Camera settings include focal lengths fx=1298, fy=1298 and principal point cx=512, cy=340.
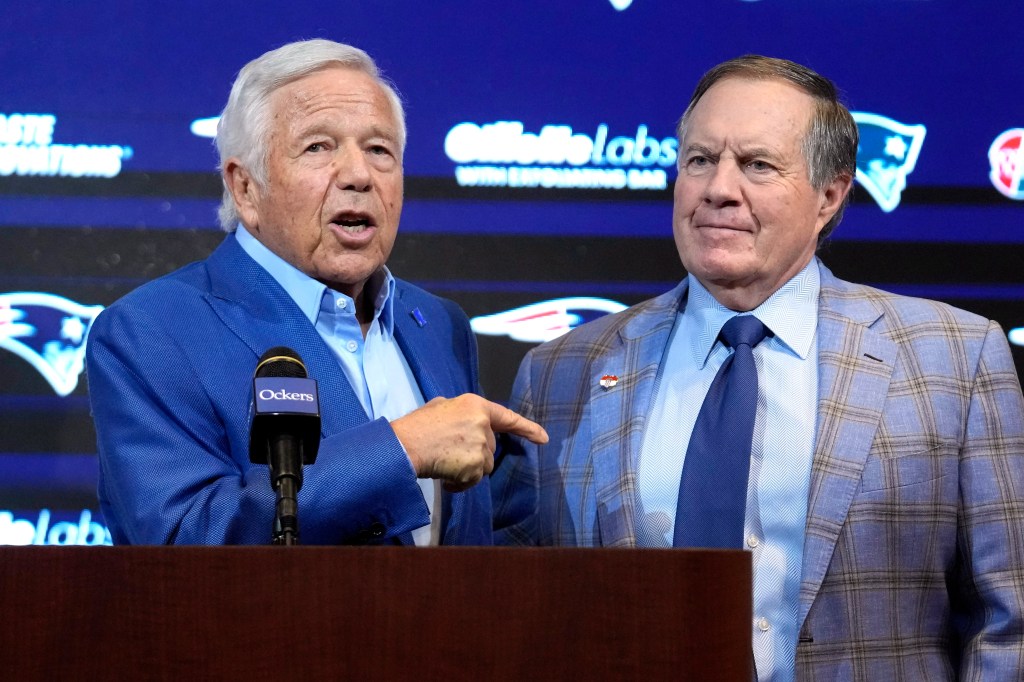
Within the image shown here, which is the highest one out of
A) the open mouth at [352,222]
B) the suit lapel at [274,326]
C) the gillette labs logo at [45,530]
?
the open mouth at [352,222]

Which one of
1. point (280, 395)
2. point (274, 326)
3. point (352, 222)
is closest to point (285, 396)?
point (280, 395)

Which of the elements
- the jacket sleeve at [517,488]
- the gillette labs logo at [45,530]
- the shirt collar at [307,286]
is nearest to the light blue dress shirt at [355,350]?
the shirt collar at [307,286]

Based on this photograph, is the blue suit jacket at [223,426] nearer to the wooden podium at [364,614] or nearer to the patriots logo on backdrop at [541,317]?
the wooden podium at [364,614]

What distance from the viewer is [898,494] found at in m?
2.31

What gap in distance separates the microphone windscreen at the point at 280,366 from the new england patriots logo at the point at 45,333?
5.40ft

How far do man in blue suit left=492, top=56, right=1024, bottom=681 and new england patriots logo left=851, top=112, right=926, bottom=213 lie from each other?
734mm

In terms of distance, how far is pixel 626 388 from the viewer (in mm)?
2555

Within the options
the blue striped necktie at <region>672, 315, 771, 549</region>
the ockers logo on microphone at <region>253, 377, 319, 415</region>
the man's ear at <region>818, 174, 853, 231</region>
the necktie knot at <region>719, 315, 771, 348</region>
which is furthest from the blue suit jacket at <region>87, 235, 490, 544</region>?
the man's ear at <region>818, 174, 853, 231</region>

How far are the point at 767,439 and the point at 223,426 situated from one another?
988 millimetres

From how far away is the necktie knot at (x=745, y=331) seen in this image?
248cm

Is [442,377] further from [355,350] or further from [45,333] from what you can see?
[45,333]

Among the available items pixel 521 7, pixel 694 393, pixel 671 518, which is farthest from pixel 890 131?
pixel 671 518

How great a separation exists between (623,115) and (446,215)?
0.53 meters

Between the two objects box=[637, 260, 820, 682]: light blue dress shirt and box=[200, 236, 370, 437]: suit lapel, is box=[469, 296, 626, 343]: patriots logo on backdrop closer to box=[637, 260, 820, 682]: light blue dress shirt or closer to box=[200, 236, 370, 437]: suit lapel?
box=[637, 260, 820, 682]: light blue dress shirt
